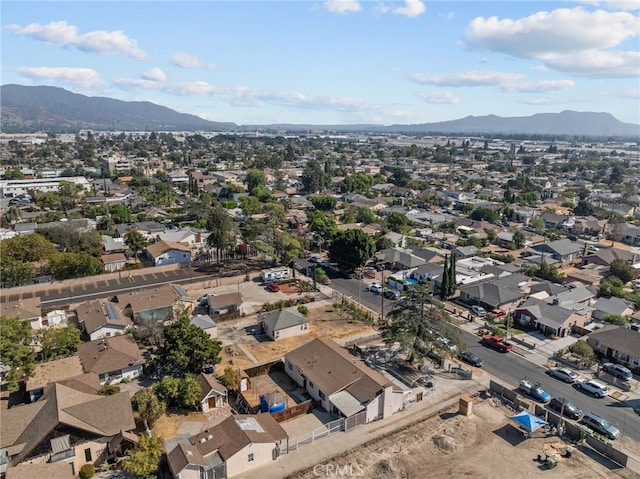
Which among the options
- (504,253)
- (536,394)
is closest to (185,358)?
(536,394)

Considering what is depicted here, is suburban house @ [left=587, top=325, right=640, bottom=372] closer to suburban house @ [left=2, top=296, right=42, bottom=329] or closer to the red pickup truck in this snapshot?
the red pickup truck

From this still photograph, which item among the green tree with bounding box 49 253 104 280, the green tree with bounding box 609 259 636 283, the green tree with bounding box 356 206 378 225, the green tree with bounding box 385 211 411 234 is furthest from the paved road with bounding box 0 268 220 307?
the green tree with bounding box 609 259 636 283

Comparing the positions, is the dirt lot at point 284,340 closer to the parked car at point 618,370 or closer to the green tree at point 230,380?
the green tree at point 230,380

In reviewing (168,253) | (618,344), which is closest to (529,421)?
(618,344)

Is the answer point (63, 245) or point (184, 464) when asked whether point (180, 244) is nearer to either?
point (63, 245)

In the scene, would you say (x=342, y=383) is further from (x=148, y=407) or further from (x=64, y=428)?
(x=64, y=428)

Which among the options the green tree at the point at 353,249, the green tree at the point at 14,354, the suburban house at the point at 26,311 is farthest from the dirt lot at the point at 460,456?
the suburban house at the point at 26,311
